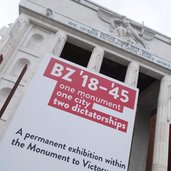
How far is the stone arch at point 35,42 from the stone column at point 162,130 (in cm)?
679

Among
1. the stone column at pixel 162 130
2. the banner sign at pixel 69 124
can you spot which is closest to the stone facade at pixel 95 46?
the stone column at pixel 162 130

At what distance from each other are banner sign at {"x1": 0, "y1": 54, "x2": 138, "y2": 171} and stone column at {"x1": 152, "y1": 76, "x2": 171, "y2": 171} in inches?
104

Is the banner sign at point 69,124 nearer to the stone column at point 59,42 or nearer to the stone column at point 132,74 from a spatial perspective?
the stone column at point 59,42

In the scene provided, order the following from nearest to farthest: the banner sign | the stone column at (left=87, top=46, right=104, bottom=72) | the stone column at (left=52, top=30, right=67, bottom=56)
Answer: the banner sign → the stone column at (left=52, top=30, right=67, bottom=56) → the stone column at (left=87, top=46, right=104, bottom=72)

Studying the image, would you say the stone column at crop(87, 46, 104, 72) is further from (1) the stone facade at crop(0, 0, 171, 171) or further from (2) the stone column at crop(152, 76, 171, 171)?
(2) the stone column at crop(152, 76, 171, 171)

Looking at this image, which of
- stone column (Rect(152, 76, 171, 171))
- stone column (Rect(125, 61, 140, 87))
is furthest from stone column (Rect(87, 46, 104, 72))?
stone column (Rect(152, 76, 171, 171))

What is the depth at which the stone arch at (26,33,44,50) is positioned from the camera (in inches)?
431

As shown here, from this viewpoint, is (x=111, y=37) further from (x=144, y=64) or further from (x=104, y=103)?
(x=104, y=103)

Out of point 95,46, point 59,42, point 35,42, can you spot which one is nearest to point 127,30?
point 95,46

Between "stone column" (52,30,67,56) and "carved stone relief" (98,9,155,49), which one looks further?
"carved stone relief" (98,9,155,49)

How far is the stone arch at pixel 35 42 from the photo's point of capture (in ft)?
35.9

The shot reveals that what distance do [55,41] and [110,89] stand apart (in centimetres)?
417

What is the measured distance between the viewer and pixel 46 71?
792 cm

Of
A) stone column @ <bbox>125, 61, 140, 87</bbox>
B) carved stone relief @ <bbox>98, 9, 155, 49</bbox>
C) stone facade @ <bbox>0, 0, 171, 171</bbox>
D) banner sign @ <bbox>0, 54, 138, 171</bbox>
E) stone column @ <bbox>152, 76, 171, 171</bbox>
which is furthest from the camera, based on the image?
carved stone relief @ <bbox>98, 9, 155, 49</bbox>
